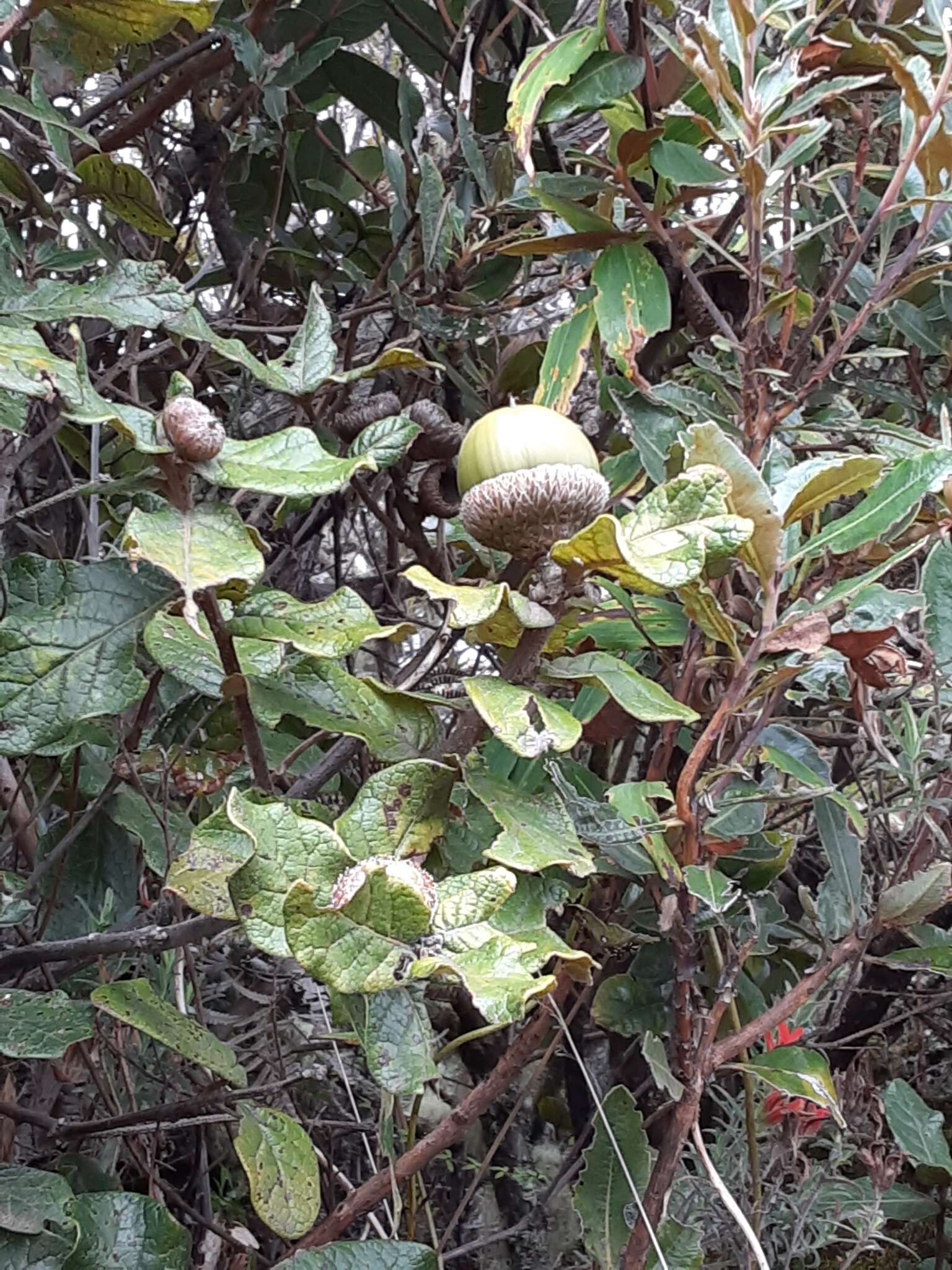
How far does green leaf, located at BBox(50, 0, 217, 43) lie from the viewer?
1.61ft

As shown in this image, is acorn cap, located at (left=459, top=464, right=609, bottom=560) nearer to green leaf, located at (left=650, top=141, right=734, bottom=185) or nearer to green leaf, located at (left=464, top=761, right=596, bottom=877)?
green leaf, located at (left=464, top=761, right=596, bottom=877)

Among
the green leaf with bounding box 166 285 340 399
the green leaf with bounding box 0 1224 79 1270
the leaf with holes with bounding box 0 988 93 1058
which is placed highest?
the green leaf with bounding box 166 285 340 399

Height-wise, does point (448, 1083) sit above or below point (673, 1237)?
below

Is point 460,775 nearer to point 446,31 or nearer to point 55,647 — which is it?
point 55,647

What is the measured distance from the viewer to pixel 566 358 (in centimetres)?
70

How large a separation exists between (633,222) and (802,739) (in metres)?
0.43

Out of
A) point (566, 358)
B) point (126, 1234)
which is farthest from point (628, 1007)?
point (566, 358)

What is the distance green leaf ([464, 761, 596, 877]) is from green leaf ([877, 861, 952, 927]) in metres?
0.22

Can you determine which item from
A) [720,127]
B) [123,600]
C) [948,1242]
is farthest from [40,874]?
[948,1242]

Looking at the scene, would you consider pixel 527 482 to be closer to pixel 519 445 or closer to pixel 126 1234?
pixel 519 445

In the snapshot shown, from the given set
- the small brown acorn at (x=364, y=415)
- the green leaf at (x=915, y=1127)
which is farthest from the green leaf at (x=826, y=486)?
the green leaf at (x=915, y=1127)

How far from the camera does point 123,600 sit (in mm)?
445

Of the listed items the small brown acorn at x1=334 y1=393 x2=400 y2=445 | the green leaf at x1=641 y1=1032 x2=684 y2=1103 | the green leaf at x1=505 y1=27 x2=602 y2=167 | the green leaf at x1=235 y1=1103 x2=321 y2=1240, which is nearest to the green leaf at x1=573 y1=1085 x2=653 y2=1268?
the green leaf at x1=641 y1=1032 x2=684 y2=1103

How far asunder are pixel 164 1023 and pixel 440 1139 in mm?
165
